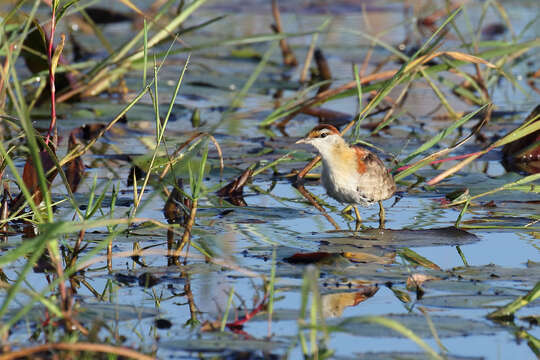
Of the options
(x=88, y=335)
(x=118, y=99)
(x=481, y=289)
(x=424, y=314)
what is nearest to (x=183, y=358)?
(x=88, y=335)

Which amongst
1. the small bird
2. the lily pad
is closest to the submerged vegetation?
the lily pad

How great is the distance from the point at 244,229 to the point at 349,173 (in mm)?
777

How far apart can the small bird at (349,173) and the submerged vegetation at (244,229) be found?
0.18 m

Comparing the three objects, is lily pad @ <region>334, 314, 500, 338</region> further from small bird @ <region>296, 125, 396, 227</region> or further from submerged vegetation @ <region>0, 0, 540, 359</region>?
small bird @ <region>296, 125, 396, 227</region>

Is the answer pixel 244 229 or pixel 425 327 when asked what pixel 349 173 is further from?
pixel 425 327

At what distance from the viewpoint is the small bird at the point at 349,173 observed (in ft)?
18.7

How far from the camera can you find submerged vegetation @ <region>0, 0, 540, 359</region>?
362 centimetres

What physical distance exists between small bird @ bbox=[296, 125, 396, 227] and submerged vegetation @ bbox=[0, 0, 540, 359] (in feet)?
0.60

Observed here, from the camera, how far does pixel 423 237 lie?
203 inches

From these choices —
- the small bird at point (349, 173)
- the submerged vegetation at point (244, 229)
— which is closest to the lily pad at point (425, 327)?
the submerged vegetation at point (244, 229)

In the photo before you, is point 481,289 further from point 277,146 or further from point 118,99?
point 118,99

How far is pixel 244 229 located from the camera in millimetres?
5555

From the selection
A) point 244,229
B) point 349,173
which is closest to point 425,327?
point 244,229

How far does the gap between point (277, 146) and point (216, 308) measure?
3.71m
